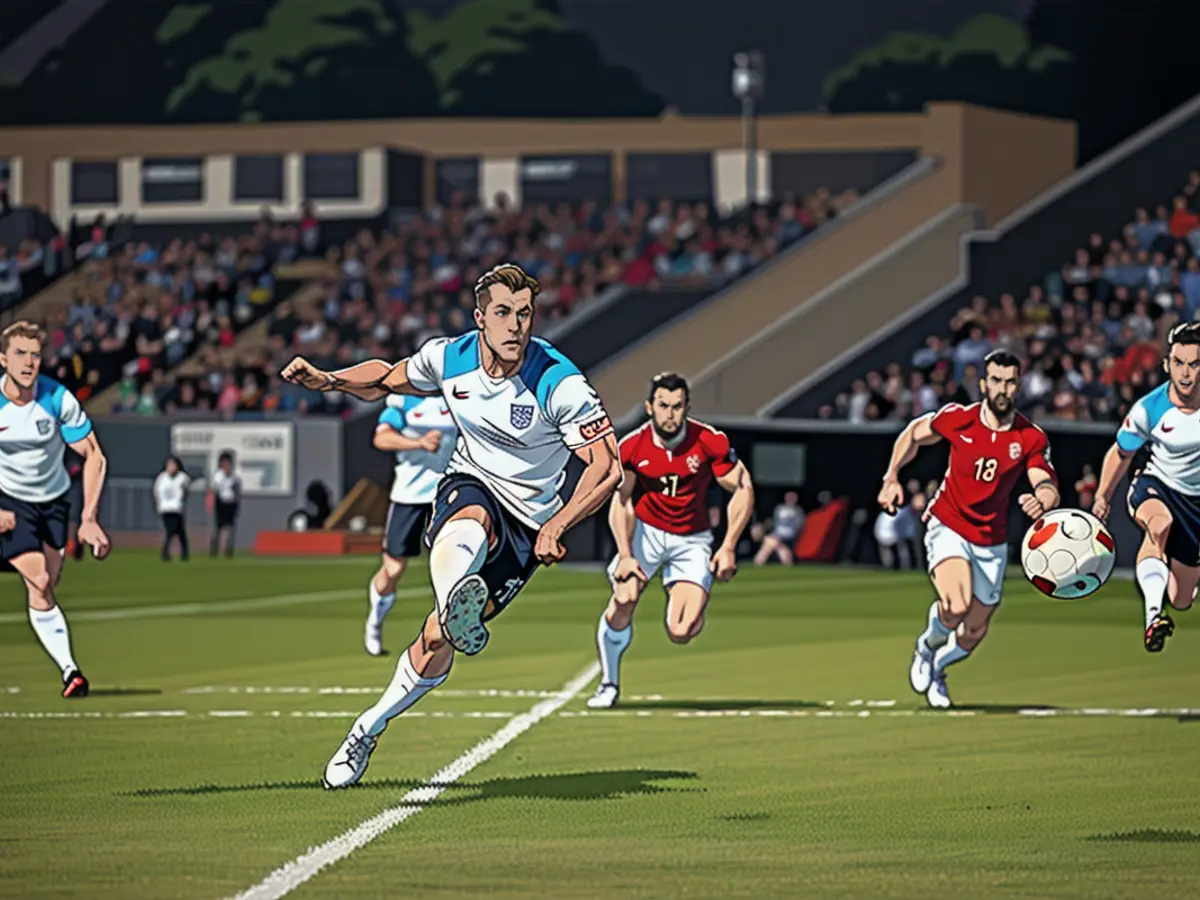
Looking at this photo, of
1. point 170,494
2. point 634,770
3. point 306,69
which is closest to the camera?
point 634,770

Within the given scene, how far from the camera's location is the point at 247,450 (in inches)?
1754

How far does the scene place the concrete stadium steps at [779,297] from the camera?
4550 cm

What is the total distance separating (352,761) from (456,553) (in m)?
1.30

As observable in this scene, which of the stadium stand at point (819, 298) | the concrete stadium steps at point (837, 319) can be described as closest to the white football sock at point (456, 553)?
the stadium stand at point (819, 298)

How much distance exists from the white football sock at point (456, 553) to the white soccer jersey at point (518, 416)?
320 mm

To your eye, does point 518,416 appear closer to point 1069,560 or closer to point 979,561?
point 1069,560

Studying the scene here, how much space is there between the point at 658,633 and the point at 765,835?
523 inches

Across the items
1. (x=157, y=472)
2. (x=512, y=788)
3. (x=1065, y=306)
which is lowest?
(x=157, y=472)

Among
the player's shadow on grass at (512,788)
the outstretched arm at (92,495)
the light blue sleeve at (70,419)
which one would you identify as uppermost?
the light blue sleeve at (70,419)

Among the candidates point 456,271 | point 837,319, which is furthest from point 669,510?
point 456,271

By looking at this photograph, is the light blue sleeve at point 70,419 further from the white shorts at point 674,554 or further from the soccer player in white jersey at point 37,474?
the white shorts at point 674,554

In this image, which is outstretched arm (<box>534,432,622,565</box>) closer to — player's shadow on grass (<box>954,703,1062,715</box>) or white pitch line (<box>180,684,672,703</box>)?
player's shadow on grass (<box>954,703,1062,715</box>)

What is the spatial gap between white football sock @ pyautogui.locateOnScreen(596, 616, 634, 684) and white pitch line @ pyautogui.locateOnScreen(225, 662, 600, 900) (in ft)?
1.37

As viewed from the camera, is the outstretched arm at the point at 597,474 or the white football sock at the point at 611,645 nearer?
the outstretched arm at the point at 597,474
